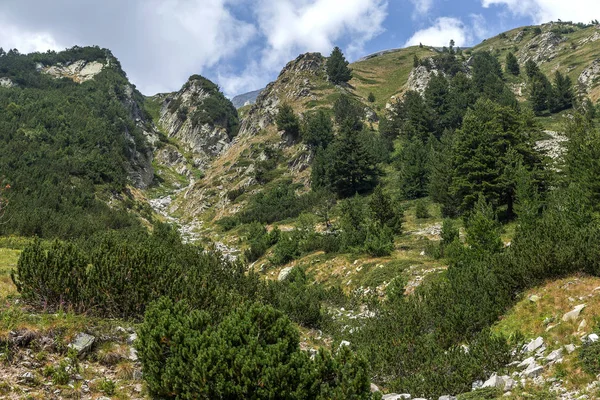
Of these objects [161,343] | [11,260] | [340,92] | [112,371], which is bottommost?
[112,371]

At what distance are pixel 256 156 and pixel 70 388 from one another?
198 ft

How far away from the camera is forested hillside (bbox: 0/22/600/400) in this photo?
6.23 m

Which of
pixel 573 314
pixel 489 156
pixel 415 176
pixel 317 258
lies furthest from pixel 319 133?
pixel 573 314

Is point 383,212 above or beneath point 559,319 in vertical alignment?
above

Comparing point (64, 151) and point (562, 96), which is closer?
point (64, 151)

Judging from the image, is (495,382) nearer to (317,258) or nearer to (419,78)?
(317,258)

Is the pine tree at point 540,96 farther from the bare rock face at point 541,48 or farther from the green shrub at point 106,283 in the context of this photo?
the green shrub at point 106,283

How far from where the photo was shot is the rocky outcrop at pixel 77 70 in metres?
99.6

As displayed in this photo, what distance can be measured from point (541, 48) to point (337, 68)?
73.4 m

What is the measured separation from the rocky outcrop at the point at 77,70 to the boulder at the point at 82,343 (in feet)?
364

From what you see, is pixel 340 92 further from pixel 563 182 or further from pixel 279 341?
pixel 279 341

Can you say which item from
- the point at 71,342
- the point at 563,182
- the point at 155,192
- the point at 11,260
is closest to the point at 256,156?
the point at 155,192

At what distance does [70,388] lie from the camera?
5938mm

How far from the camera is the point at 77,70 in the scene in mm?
104500
